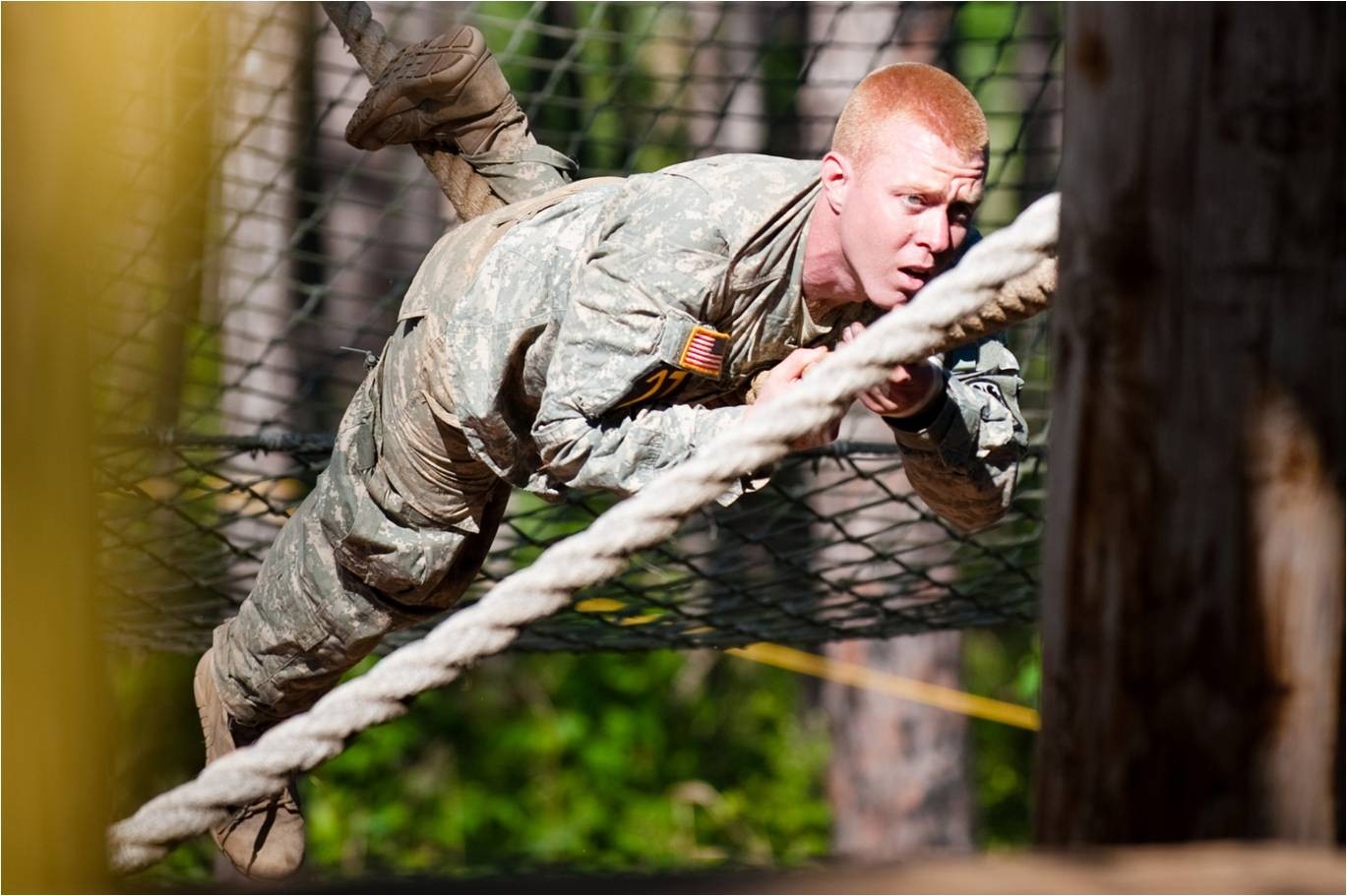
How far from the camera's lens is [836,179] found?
1.55 m

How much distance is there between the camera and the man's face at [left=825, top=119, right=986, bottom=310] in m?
1.48

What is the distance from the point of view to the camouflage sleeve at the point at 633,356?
1.47 meters

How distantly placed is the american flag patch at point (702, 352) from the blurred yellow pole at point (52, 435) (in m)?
0.67

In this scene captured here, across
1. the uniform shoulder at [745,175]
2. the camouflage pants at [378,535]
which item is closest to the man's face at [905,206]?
the uniform shoulder at [745,175]

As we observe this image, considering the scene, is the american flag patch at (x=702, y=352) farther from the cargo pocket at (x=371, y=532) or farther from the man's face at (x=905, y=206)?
the cargo pocket at (x=371, y=532)

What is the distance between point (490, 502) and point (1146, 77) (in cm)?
119

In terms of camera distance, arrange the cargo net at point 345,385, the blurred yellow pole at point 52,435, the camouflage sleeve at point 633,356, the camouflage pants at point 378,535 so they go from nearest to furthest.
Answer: the blurred yellow pole at point 52,435 < the camouflage sleeve at point 633,356 < the camouflage pants at point 378,535 < the cargo net at point 345,385

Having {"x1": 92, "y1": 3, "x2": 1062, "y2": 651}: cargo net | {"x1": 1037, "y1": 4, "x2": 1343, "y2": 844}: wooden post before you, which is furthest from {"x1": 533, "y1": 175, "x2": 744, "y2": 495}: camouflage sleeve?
{"x1": 1037, "y1": 4, "x2": 1343, "y2": 844}: wooden post

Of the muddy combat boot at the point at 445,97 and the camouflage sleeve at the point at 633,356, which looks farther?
the muddy combat boot at the point at 445,97

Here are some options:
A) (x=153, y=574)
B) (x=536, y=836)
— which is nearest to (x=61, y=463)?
(x=153, y=574)

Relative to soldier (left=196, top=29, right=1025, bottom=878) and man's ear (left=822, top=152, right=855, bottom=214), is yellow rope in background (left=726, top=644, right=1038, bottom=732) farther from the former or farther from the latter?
man's ear (left=822, top=152, right=855, bottom=214)

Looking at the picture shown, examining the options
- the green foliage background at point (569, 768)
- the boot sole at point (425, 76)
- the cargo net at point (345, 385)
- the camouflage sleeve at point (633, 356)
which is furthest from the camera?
the green foliage background at point (569, 768)

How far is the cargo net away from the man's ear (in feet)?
1.58

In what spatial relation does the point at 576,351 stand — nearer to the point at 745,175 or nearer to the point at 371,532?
the point at 745,175
